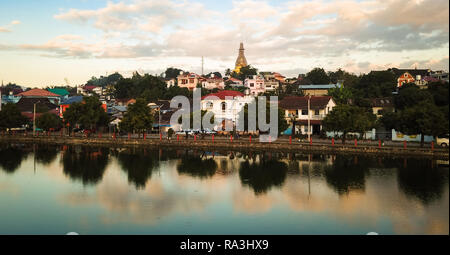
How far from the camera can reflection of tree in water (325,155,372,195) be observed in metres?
18.6

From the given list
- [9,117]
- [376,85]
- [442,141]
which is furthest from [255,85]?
[442,141]

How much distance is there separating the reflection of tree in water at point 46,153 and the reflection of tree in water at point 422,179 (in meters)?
22.3

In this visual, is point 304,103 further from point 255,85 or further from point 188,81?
point 188,81

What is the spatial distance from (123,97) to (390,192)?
55.4 metres

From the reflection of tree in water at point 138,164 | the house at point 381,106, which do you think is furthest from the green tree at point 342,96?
the reflection of tree in water at point 138,164

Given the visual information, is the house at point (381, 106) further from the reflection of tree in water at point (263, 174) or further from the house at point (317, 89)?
the reflection of tree in water at point (263, 174)

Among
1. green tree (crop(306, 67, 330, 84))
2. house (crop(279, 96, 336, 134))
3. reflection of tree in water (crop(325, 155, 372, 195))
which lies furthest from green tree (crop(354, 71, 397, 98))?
reflection of tree in water (crop(325, 155, 372, 195))

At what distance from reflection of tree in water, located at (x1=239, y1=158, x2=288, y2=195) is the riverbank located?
4.22m

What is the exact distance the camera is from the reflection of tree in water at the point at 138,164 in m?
21.0

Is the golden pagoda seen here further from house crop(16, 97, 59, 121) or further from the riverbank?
the riverbank

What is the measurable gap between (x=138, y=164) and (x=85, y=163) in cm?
376

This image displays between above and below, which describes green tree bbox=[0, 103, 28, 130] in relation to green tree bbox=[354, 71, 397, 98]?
below

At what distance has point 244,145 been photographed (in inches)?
1251

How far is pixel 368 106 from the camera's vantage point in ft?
121
